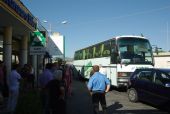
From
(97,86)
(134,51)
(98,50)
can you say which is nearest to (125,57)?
(134,51)

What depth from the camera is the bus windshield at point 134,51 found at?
852 inches

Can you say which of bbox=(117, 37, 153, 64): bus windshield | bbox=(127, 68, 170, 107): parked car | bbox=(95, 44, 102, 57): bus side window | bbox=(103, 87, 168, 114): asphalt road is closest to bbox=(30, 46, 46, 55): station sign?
bbox=(103, 87, 168, 114): asphalt road

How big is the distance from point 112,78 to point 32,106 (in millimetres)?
13359

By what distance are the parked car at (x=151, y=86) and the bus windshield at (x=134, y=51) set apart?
4917 mm

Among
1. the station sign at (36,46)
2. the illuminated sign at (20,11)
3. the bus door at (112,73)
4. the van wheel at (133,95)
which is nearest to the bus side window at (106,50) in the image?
the bus door at (112,73)

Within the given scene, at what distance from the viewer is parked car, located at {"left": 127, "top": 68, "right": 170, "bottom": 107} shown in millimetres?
13006

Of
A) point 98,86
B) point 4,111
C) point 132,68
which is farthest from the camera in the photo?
point 132,68

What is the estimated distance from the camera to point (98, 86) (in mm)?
11047

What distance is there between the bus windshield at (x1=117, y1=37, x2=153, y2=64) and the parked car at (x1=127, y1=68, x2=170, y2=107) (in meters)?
4.92

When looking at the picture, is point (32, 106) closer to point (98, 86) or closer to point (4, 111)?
point (98, 86)

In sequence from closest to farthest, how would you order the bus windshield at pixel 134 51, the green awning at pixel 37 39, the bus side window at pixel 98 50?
the green awning at pixel 37 39
the bus windshield at pixel 134 51
the bus side window at pixel 98 50

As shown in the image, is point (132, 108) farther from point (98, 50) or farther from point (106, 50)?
point (98, 50)

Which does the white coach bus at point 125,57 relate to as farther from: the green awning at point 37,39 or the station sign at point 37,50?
the station sign at point 37,50

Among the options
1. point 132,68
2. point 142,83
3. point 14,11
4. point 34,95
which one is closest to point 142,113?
point 142,83
